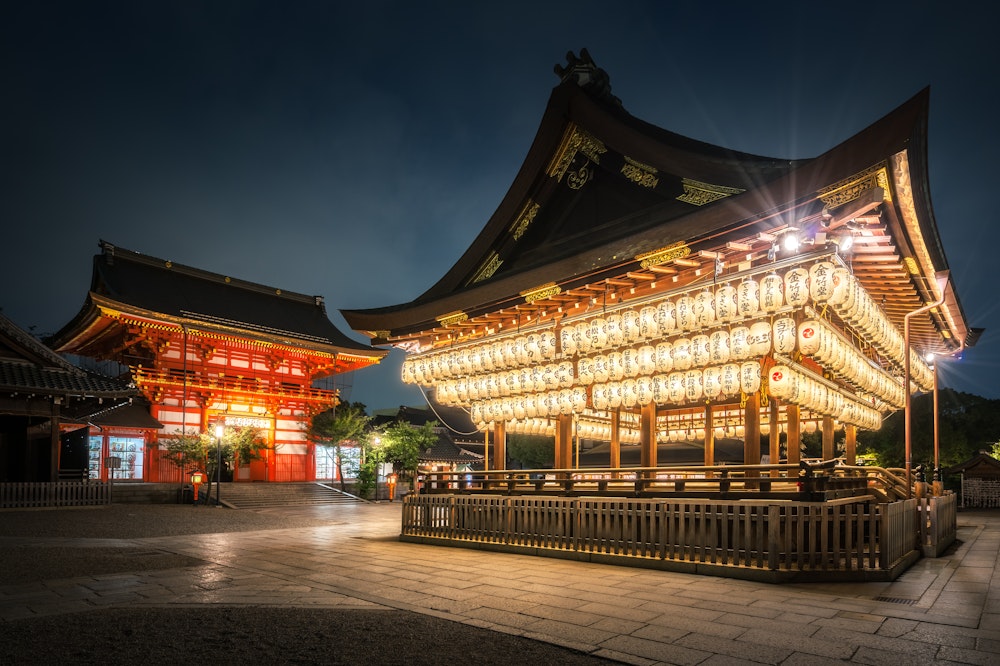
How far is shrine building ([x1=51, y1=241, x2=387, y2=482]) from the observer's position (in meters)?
32.3

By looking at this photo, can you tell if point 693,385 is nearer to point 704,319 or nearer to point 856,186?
point 704,319

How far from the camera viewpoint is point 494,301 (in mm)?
14078

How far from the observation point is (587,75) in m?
14.7

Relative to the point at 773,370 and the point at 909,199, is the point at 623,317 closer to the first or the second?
the point at 773,370

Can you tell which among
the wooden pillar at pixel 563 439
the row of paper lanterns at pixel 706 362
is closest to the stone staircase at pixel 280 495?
the row of paper lanterns at pixel 706 362

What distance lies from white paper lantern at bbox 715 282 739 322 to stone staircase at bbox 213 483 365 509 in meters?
23.6

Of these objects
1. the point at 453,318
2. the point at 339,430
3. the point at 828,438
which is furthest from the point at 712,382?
the point at 339,430

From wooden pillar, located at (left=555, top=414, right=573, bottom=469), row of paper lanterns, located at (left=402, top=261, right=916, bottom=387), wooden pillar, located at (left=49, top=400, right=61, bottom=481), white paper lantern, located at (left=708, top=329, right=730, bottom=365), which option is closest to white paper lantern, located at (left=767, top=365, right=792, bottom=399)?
row of paper lanterns, located at (left=402, top=261, right=916, bottom=387)

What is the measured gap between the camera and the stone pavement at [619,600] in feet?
18.0

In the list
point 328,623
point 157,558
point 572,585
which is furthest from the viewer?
point 157,558

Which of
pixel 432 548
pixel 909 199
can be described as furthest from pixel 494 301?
pixel 909 199

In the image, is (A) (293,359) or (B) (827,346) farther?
(A) (293,359)

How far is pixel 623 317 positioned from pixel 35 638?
9684 mm

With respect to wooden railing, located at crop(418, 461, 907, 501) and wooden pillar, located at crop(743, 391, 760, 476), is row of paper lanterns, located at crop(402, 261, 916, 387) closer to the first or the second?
wooden pillar, located at crop(743, 391, 760, 476)
